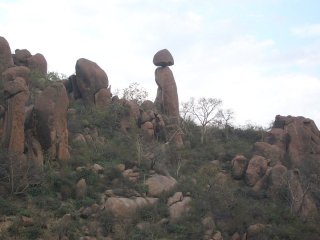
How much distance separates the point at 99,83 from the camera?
36.0 metres

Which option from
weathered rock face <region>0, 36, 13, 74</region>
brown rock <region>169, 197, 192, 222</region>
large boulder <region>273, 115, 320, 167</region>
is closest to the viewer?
brown rock <region>169, 197, 192, 222</region>

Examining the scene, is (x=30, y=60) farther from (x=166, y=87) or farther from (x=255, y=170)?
(x=255, y=170)

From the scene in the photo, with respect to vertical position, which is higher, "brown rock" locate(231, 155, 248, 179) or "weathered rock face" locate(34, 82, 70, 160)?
"weathered rock face" locate(34, 82, 70, 160)

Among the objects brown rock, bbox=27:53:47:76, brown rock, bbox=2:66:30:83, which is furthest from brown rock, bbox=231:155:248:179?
brown rock, bbox=27:53:47:76

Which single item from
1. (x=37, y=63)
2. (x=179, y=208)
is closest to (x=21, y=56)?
(x=37, y=63)

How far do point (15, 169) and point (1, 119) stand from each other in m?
3.82

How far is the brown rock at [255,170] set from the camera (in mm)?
30781

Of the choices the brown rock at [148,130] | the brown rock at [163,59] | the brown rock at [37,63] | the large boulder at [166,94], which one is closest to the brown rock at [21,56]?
the brown rock at [37,63]

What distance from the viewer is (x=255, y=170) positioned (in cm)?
3102

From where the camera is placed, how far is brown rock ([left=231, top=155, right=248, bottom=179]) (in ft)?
104

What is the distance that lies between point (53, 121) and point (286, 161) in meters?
15.3

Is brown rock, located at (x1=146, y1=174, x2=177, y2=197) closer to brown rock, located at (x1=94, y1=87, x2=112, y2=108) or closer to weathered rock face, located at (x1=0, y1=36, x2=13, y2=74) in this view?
brown rock, located at (x1=94, y1=87, x2=112, y2=108)

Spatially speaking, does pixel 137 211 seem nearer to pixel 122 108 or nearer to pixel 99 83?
pixel 122 108

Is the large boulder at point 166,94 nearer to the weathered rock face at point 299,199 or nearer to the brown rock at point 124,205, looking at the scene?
the weathered rock face at point 299,199
